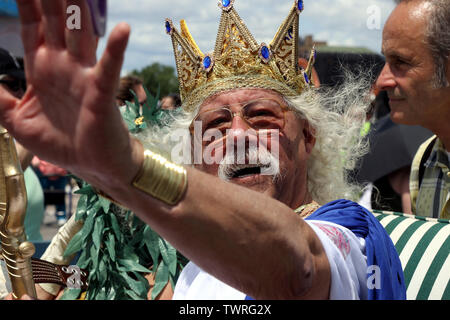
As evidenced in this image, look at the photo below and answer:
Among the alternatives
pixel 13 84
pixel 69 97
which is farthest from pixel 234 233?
pixel 13 84

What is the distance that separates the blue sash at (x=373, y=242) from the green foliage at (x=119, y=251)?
882mm

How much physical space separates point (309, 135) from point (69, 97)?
117cm

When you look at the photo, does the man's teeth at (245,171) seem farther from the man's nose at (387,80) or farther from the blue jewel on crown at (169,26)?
the man's nose at (387,80)

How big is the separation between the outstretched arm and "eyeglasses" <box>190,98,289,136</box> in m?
0.70

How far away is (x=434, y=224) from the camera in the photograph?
197cm

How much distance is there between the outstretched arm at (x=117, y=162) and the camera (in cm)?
84

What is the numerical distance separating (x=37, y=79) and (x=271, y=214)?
1.54ft

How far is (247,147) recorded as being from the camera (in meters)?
1.65

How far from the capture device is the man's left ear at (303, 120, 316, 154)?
1877 mm

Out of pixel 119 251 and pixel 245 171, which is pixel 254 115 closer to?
pixel 245 171

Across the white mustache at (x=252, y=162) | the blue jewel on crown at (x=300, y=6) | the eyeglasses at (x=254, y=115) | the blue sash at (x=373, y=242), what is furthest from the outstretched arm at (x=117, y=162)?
the blue jewel on crown at (x=300, y=6)

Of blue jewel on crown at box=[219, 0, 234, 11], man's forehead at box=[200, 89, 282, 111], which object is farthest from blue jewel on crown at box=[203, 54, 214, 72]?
blue jewel on crown at box=[219, 0, 234, 11]

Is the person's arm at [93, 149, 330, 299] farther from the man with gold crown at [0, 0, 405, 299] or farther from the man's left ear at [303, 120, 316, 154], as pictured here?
the man's left ear at [303, 120, 316, 154]

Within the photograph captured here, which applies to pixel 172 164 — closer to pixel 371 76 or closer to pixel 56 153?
pixel 56 153
